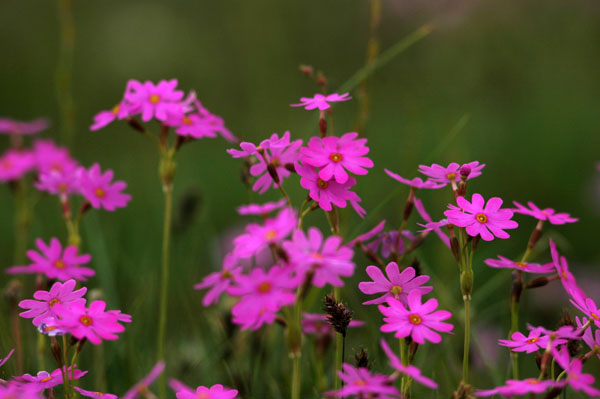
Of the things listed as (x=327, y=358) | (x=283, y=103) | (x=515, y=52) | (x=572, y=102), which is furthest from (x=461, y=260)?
(x=572, y=102)

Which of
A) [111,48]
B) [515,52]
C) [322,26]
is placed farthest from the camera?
[111,48]

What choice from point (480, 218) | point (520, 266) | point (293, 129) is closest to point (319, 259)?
point (480, 218)

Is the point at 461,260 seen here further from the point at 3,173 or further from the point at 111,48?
the point at 111,48

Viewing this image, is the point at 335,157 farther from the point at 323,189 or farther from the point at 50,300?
the point at 50,300

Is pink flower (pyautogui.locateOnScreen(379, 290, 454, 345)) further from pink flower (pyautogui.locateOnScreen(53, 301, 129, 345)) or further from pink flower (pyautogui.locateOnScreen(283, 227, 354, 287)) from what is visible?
pink flower (pyautogui.locateOnScreen(53, 301, 129, 345))

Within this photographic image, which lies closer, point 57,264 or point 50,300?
point 50,300
